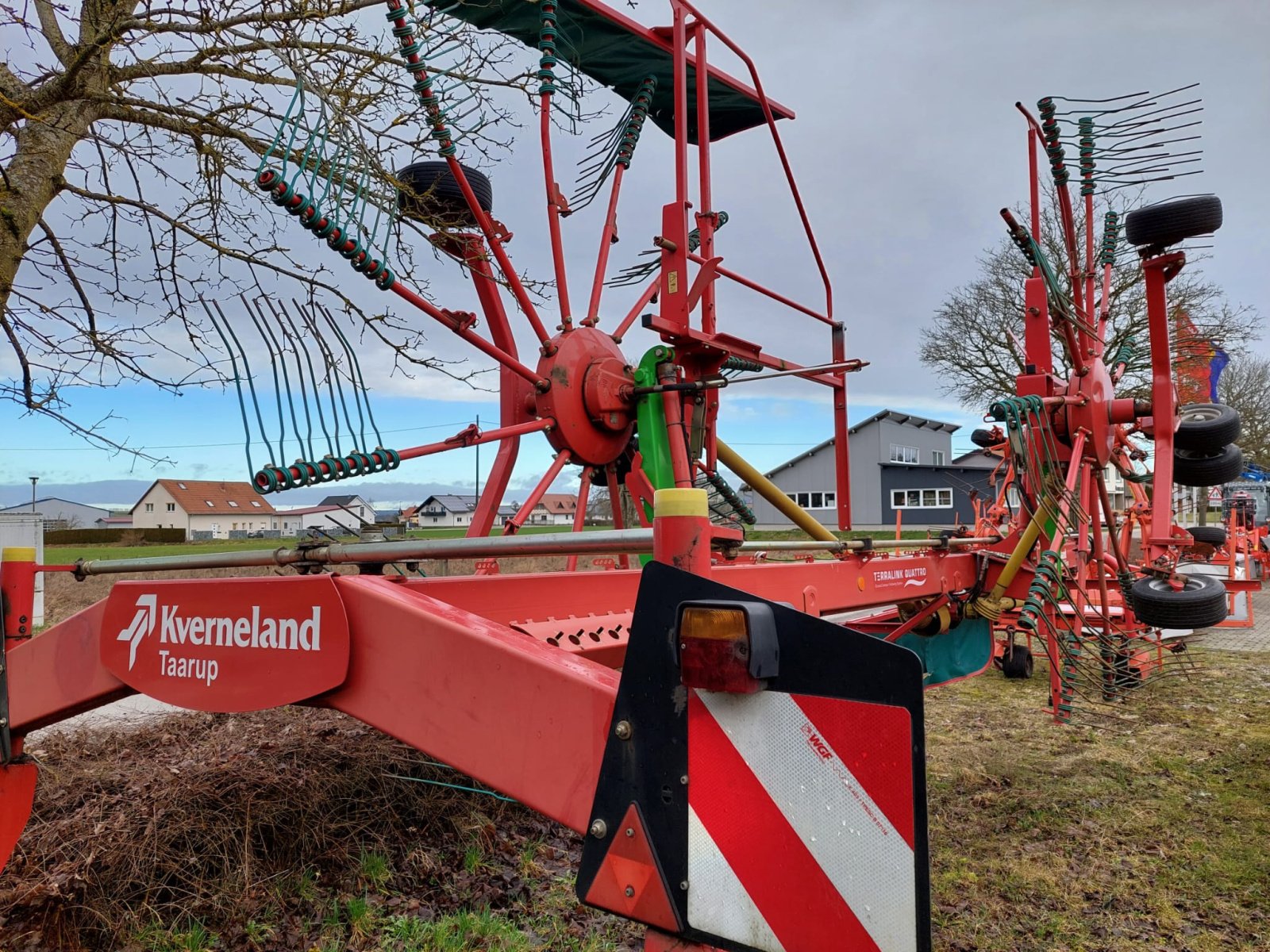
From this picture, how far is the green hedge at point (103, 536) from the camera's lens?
25984 mm

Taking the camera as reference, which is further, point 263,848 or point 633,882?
point 263,848

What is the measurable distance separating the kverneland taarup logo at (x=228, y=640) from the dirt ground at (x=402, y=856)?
4.61 feet

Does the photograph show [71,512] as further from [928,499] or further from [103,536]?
[928,499]

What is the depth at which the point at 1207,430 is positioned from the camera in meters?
4.59

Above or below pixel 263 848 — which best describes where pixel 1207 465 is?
above

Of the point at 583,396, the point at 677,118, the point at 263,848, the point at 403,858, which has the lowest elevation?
the point at 403,858

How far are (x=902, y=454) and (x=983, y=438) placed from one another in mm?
35902

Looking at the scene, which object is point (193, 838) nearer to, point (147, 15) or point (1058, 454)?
point (147, 15)

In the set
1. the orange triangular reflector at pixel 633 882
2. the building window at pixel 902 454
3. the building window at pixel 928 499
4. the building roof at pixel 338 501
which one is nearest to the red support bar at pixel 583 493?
the building roof at pixel 338 501

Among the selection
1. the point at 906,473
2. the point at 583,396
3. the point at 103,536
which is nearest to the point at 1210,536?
the point at 583,396

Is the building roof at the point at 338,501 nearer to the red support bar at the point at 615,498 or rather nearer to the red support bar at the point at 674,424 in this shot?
the red support bar at the point at 674,424

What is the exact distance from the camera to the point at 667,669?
1.28 m

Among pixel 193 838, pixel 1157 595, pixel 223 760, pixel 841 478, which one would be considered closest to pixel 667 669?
pixel 193 838

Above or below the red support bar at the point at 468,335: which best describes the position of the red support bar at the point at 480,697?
below
